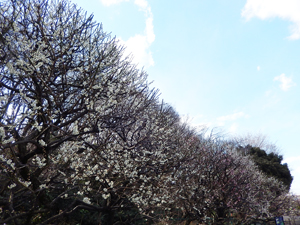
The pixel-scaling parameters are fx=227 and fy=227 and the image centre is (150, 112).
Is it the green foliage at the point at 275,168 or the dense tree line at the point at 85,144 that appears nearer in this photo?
the dense tree line at the point at 85,144

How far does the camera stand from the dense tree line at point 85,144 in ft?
18.8

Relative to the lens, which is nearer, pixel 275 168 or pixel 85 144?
pixel 85 144

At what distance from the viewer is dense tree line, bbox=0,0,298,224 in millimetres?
5734

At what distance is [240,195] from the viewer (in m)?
13.6

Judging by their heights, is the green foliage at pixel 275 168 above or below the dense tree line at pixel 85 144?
above

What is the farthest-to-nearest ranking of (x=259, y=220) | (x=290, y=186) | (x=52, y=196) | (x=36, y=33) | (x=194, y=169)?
(x=290, y=186), (x=259, y=220), (x=194, y=169), (x=52, y=196), (x=36, y=33)

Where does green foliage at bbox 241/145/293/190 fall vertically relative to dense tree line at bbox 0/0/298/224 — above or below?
above

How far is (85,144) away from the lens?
8102 millimetres

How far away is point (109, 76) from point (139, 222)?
7.44 meters

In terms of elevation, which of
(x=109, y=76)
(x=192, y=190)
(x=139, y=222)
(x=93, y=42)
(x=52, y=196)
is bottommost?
(x=139, y=222)

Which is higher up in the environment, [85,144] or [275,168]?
[275,168]

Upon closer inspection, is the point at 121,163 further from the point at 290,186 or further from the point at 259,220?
the point at 290,186

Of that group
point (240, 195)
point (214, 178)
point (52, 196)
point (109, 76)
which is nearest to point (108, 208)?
point (52, 196)

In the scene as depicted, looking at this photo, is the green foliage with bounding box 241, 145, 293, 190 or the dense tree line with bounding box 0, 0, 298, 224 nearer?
the dense tree line with bounding box 0, 0, 298, 224
